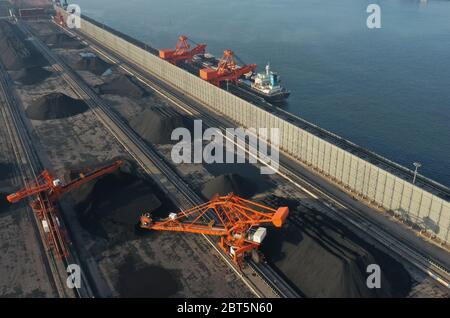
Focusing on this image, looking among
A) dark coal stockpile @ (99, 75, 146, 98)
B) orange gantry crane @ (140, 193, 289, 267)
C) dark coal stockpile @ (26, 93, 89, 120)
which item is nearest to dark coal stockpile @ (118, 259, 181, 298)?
orange gantry crane @ (140, 193, 289, 267)

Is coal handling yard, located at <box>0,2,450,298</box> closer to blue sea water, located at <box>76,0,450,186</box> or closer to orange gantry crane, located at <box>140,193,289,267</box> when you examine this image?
orange gantry crane, located at <box>140,193,289,267</box>

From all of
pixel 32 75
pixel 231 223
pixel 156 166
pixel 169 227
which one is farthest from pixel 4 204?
pixel 32 75

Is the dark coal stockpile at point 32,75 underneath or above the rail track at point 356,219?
above

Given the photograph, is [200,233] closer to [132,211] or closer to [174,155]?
[132,211]

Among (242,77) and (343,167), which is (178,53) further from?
(343,167)

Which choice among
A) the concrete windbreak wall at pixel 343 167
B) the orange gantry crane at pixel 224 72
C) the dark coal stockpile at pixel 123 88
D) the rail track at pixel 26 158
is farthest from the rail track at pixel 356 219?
the rail track at pixel 26 158

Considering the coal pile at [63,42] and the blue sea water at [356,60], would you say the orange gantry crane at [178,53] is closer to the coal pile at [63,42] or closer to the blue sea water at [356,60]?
the blue sea water at [356,60]
